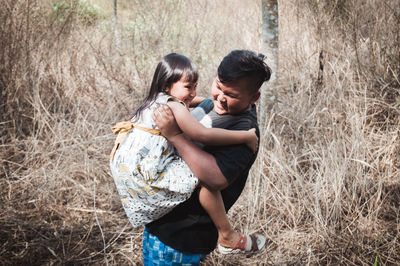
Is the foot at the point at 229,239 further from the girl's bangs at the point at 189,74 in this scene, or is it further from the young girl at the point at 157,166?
the girl's bangs at the point at 189,74

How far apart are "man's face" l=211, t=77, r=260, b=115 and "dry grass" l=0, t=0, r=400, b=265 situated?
Result: 149cm

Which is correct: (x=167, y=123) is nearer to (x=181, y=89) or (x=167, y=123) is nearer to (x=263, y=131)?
(x=181, y=89)

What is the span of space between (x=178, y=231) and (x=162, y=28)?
3.85m

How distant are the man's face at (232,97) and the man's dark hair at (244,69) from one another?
17mm

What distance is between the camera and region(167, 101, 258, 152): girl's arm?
106 centimetres

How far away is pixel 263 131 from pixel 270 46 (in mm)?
735

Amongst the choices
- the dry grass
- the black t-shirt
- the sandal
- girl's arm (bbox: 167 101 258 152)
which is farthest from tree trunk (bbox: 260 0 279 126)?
girl's arm (bbox: 167 101 258 152)

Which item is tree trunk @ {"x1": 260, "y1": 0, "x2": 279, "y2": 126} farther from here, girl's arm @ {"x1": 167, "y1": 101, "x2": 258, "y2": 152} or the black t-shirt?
girl's arm @ {"x1": 167, "y1": 101, "x2": 258, "y2": 152}

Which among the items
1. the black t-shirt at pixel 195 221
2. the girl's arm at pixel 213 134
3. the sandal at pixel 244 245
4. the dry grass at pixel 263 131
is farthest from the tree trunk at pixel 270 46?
the girl's arm at pixel 213 134

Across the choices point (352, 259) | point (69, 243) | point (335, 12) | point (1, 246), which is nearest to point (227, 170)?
point (352, 259)

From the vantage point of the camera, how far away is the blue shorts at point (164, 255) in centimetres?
117

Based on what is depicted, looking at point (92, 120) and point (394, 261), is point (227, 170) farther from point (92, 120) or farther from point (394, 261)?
point (92, 120)

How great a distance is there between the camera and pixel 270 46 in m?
2.92

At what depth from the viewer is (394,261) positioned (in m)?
2.26
